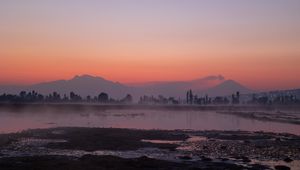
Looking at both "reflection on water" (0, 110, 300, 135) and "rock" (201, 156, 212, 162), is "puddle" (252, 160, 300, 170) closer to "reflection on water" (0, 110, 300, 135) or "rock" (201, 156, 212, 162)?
"rock" (201, 156, 212, 162)

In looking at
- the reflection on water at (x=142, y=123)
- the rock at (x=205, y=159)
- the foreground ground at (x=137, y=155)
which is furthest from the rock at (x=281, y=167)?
the reflection on water at (x=142, y=123)

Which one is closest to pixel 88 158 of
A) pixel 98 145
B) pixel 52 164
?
pixel 52 164

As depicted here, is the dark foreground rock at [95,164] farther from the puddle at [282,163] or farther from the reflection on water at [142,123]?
the reflection on water at [142,123]

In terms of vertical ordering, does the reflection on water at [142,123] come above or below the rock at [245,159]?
above

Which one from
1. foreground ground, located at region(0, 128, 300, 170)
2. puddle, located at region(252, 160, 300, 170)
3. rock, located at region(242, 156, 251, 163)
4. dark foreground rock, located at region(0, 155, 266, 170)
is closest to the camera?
dark foreground rock, located at region(0, 155, 266, 170)

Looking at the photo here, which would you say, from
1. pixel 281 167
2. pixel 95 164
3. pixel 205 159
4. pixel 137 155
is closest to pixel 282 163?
pixel 281 167

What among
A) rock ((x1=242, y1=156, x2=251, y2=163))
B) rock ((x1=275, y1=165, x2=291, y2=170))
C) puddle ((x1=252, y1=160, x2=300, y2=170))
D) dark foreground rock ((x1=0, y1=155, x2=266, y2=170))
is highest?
dark foreground rock ((x1=0, y1=155, x2=266, y2=170))

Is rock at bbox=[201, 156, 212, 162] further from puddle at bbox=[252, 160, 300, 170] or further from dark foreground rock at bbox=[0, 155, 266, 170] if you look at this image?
puddle at bbox=[252, 160, 300, 170]

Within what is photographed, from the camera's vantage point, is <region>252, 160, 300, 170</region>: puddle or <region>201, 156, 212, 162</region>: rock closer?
<region>252, 160, 300, 170</region>: puddle

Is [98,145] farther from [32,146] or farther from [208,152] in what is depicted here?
[208,152]

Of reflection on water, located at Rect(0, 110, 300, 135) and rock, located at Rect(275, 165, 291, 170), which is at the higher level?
reflection on water, located at Rect(0, 110, 300, 135)

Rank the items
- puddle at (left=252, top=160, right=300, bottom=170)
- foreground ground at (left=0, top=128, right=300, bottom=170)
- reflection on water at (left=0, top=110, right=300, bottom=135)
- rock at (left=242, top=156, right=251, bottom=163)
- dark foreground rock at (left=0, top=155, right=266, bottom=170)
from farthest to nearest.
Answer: reflection on water at (left=0, top=110, right=300, bottom=135) < rock at (left=242, top=156, right=251, bottom=163) < puddle at (left=252, top=160, right=300, bottom=170) < foreground ground at (left=0, top=128, right=300, bottom=170) < dark foreground rock at (left=0, top=155, right=266, bottom=170)

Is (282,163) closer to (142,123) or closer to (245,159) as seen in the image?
(245,159)

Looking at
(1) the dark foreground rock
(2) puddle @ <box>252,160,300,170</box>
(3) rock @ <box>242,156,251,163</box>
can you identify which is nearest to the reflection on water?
(1) the dark foreground rock
